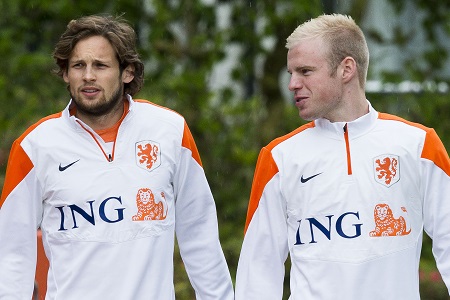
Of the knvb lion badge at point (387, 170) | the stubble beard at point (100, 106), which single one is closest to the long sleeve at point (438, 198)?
the knvb lion badge at point (387, 170)

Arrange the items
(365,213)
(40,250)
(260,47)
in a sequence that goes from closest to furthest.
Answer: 1. (365,213)
2. (40,250)
3. (260,47)

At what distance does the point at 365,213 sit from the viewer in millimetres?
5121

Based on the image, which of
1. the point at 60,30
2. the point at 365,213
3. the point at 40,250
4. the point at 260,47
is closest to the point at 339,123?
the point at 365,213

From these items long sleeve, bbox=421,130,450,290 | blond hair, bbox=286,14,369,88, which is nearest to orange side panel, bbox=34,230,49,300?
blond hair, bbox=286,14,369,88

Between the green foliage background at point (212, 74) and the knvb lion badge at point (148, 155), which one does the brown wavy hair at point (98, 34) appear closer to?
the knvb lion badge at point (148, 155)

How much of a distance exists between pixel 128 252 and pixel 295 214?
2.52 feet

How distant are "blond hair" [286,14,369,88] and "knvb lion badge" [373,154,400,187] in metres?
0.44

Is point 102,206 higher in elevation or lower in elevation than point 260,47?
lower

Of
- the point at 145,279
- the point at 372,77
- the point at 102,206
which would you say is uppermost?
the point at 372,77

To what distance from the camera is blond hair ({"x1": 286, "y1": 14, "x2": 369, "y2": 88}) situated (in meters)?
5.29

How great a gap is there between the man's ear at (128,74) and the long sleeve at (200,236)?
357 mm

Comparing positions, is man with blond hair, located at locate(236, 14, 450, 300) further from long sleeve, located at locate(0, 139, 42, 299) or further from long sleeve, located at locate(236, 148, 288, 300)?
long sleeve, located at locate(0, 139, 42, 299)

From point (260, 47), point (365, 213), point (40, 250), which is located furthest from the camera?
point (260, 47)

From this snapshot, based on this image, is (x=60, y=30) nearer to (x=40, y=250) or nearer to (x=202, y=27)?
(x=202, y=27)
